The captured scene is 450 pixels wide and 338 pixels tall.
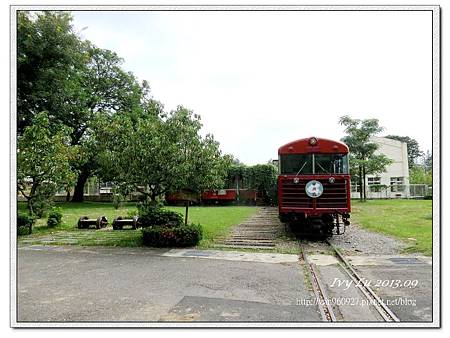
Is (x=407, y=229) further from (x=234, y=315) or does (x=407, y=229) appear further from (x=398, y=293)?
(x=234, y=315)

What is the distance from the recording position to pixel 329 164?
30.7ft

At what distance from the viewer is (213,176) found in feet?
30.5

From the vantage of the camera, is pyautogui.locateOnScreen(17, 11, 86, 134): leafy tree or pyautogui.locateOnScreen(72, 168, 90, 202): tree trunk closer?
pyautogui.locateOnScreen(17, 11, 86, 134): leafy tree

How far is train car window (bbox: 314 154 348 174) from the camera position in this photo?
30.6ft

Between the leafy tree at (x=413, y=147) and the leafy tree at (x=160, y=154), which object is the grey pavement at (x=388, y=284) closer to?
the leafy tree at (x=413, y=147)

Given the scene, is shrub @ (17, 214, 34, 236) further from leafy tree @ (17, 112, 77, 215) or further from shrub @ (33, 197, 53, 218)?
shrub @ (33, 197, 53, 218)

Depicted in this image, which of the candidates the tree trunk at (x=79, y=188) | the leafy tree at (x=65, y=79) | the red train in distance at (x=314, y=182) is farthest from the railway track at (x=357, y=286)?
the tree trunk at (x=79, y=188)

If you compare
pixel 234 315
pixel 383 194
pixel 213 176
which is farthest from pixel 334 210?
pixel 383 194

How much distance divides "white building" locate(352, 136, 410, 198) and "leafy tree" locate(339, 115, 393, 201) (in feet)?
12.4

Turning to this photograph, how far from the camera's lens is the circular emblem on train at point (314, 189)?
29.8 feet

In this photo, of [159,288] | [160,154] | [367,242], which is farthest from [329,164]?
[159,288]

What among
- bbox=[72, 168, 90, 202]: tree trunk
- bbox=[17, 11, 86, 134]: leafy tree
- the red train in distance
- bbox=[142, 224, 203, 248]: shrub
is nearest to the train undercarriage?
the red train in distance

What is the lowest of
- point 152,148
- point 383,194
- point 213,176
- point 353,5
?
point 383,194

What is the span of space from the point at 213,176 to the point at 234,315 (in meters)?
5.51
